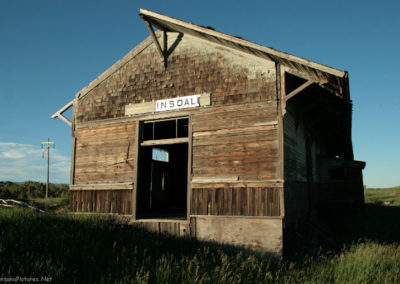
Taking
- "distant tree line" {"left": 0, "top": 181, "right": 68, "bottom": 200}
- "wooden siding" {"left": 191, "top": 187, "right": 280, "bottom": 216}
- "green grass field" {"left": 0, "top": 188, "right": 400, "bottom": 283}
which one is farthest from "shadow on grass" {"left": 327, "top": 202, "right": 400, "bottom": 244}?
"distant tree line" {"left": 0, "top": 181, "right": 68, "bottom": 200}

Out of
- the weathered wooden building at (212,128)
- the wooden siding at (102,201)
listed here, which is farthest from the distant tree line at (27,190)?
the weathered wooden building at (212,128)

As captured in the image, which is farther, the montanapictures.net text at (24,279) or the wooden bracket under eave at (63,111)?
the wooden bracket under eave at (63,111)

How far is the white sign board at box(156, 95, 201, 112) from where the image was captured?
10.3 m

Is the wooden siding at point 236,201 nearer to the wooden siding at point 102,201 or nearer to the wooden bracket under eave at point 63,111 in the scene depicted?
the wooden siding at point 102,201

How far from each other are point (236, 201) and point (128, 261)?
3.73 metres

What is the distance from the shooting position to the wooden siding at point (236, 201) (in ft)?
28.8

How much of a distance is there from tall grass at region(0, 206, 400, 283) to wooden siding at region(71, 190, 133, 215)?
152 centimetres

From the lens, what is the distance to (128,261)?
21.9 feet

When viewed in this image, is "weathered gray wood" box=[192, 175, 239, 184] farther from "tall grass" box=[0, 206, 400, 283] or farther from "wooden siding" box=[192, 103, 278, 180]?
"tall grass" box=[0, 206, 400, 283]

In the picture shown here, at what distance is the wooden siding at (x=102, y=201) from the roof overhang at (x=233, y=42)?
5.96m

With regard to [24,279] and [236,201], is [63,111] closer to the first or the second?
[236,201]

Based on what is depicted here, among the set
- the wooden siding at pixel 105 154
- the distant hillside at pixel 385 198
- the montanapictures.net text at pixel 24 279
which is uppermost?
the wooden siding at pixel 105 154

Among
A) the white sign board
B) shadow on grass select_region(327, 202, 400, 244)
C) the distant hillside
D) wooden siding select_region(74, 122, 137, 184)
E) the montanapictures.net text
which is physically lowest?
shadow on grass select_region(327, 202, 400, 244)

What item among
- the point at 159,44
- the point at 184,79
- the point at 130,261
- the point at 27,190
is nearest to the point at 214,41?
the point at 184,79
